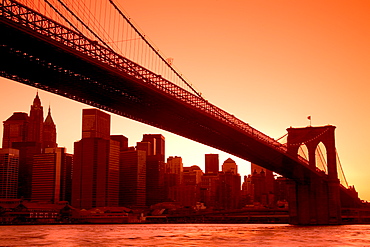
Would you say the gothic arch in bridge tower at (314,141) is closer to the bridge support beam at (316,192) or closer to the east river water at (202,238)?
the bridge support beam at (316,192)

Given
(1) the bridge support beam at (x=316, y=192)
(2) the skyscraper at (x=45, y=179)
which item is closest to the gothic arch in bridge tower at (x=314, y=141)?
Result: (1) the bridge support beam at (x=316, y=192)

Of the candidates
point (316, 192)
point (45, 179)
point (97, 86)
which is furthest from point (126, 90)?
point (45, 179)

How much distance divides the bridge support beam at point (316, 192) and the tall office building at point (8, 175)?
140253mm

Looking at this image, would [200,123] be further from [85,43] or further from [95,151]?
[95,151]

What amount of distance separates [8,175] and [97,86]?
168m

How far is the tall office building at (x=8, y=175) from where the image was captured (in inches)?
7480

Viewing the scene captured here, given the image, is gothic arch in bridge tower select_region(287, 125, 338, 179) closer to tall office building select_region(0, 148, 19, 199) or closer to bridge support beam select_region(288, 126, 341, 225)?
bridge support beam select_region(288, 126, 341, 225)

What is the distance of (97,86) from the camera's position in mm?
33250

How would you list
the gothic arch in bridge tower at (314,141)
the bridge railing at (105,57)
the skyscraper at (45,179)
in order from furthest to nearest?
the skyscraper at (45,179) < the gothic arch in bridge tower at (314,141) < the bridge railing at (105,57)

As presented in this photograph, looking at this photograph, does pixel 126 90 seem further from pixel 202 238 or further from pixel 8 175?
pixel 8 175

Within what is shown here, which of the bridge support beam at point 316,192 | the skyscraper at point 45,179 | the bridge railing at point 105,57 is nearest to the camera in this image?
the bridge railing at point 105,57

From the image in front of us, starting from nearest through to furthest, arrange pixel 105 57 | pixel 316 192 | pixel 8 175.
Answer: pixel 105 57 → pixel 316 192 → pixel 8 175

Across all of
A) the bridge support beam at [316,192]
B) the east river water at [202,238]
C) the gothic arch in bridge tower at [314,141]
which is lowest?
the east river water at [202,238]

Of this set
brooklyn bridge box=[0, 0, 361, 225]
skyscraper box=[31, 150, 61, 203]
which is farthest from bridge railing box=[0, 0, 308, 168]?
skyscraper box=[31, 150, 61, 203]
